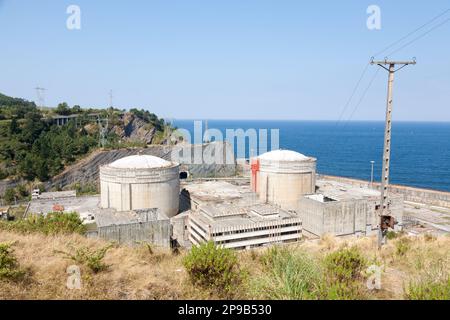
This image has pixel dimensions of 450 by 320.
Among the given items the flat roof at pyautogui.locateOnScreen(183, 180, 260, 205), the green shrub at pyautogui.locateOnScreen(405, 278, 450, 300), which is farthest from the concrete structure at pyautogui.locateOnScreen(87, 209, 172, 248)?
the green shrub at pyautogui.locateOnScreen(405, 278, 450, 300)

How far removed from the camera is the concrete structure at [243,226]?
39750mm

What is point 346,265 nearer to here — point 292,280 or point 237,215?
point 292,280

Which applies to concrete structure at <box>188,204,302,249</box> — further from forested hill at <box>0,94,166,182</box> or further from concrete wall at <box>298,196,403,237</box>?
forested hill at <box>0,94,166,182</box>

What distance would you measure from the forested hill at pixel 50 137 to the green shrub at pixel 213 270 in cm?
7214

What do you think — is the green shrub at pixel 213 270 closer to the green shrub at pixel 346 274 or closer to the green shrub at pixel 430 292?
the green shrub at pixel 346 274

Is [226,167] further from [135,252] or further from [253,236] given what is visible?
[135,252]

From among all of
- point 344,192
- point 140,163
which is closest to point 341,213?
point 344,192

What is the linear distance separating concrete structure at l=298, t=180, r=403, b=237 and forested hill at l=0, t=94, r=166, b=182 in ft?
184

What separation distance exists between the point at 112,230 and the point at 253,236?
16534 mm

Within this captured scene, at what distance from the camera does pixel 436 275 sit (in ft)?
30.6

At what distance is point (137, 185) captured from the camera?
4359cm

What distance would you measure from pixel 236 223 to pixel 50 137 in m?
62.6

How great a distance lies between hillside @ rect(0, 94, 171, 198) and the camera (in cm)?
7175
